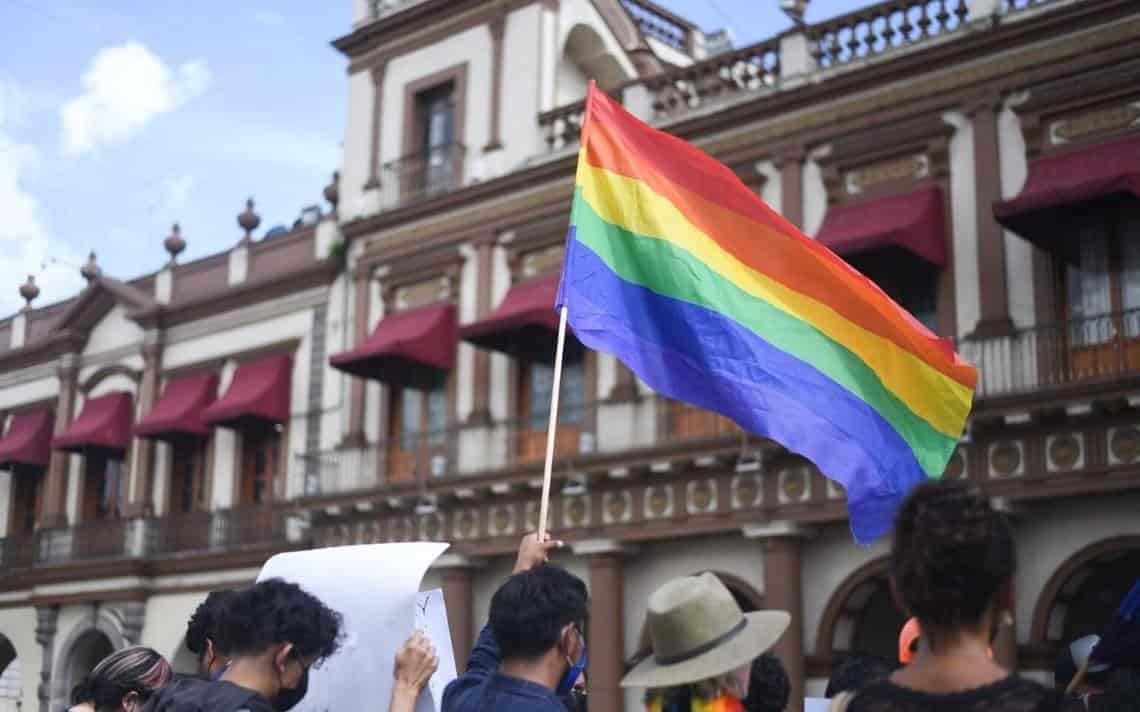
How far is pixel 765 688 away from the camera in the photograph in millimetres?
5066

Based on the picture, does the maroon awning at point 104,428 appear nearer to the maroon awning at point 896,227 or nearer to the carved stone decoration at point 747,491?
the carved stone decoration at point 747,491

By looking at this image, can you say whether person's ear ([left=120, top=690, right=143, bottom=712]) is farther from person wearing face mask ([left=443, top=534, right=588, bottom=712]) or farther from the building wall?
the building wall

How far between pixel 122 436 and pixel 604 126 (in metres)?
20.6

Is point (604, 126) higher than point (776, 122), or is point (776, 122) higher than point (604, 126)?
point (776, 122)

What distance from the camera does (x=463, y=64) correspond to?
22594 millimetres

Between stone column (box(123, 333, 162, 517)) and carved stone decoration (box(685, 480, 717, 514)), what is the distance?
39.2 feet

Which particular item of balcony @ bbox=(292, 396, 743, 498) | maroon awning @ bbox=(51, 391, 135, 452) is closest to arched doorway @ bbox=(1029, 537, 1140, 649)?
balcony @ bbox=(292, 396, 743, 498)

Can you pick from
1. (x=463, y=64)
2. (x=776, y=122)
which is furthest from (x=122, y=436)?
(x=776, y=122)

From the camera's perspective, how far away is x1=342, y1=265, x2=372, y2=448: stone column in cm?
2236

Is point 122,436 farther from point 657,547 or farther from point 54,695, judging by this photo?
point 657,547

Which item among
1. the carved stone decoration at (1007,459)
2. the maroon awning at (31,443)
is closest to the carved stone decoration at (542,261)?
the carved stone decoration at (1007,459)

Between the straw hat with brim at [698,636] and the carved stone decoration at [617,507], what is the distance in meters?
14.3

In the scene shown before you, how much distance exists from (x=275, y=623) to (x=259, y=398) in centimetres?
1994

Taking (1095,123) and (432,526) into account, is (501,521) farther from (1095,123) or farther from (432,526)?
(1095,123)
